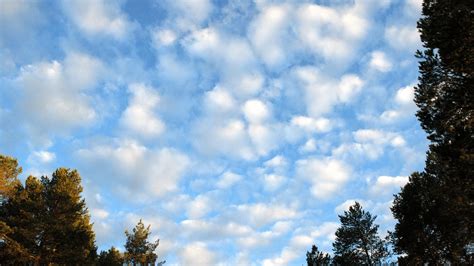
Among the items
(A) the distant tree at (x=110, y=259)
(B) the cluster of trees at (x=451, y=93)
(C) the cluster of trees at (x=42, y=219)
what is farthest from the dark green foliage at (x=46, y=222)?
(B) the cluster of trees at (x=451, y=93)

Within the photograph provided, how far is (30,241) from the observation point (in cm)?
3000

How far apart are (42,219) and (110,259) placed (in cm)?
1741

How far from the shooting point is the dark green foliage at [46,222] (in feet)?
97.8

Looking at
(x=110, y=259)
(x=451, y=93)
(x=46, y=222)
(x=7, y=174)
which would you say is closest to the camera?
(x=451, y=93)

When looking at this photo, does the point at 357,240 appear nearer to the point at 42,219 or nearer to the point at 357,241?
the point at 357,241

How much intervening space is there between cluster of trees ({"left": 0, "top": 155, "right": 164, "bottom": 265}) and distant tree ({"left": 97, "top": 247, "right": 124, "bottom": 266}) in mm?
9129

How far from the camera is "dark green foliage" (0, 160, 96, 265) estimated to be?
29.8 metres

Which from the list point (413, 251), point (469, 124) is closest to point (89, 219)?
point (413, 251)

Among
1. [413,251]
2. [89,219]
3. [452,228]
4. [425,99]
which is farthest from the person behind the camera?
[89,219]

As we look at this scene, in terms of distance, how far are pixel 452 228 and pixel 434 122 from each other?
47.3 feet

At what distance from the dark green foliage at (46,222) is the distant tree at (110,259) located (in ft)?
38.1


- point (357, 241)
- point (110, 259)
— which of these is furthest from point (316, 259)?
point (110, 259)

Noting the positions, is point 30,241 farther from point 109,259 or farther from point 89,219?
point 109,259

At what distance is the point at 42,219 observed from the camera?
30438 millimetres
